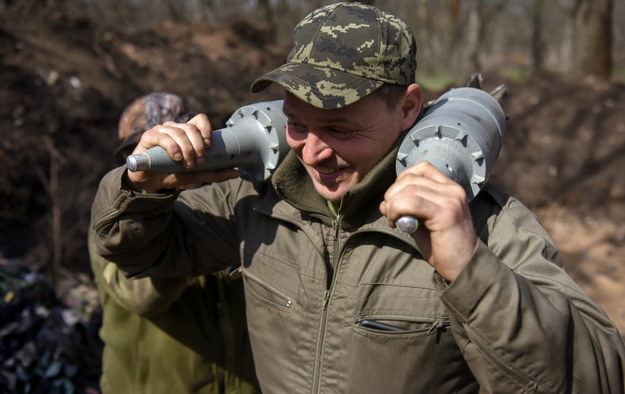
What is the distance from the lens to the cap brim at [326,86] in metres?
1.67

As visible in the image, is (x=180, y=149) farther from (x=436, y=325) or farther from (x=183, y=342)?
(x=183, y=342)

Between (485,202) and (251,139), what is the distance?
2.69ft

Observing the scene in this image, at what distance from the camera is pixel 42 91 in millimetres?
7180

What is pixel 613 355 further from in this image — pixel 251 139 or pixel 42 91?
pixel 42 91

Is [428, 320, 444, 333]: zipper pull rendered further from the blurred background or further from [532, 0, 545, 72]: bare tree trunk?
[532, 0, 545, 72]: bare tree trunk

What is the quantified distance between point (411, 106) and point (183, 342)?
1661mm

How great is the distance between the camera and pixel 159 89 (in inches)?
332

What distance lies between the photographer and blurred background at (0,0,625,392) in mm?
4645

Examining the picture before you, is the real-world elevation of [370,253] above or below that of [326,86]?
below

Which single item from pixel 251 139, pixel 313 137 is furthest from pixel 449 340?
pixel 251 139

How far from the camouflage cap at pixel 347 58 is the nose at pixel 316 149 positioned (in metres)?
0.13

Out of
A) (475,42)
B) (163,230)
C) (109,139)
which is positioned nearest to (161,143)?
(163,230)

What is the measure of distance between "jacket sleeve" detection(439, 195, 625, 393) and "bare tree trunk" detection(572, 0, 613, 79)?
41.7 ft

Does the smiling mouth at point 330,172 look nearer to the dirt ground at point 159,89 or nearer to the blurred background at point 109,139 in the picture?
the blurred background at point 109,139
